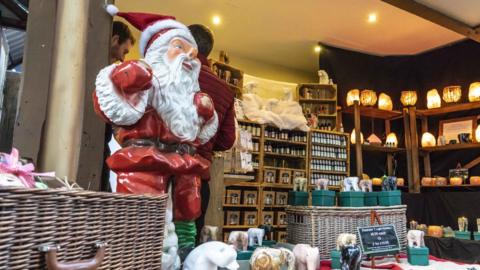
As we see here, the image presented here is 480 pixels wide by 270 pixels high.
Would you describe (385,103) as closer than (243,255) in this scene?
No

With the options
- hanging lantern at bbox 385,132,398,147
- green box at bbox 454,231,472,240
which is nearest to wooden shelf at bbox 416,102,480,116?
hanging lantern at bbox 385,132,398,147

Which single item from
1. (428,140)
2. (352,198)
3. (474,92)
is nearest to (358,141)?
(428,140)

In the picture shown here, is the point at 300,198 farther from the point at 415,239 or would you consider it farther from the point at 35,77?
the point at 35,77

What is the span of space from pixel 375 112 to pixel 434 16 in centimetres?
168

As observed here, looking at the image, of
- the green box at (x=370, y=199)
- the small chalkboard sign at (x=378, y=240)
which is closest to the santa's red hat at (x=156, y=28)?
the small chalkboard sign at (x=378, y=240)

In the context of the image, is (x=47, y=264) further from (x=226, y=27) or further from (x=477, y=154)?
(x=477, y=154)

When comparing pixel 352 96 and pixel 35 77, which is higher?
pixel 352 96

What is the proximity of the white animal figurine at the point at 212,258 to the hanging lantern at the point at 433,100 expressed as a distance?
16.3ft

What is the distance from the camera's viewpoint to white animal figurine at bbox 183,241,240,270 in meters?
1.20

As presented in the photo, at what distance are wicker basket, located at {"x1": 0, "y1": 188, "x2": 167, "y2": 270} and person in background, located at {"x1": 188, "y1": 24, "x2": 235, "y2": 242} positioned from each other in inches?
24.4

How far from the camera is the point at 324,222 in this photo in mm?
1953

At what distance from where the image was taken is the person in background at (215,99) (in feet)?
5.48

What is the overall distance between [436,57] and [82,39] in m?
5.52

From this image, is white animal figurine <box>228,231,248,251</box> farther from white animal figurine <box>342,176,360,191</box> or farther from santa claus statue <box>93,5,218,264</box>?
white animal figurine <box>342,176,360,191</box>
